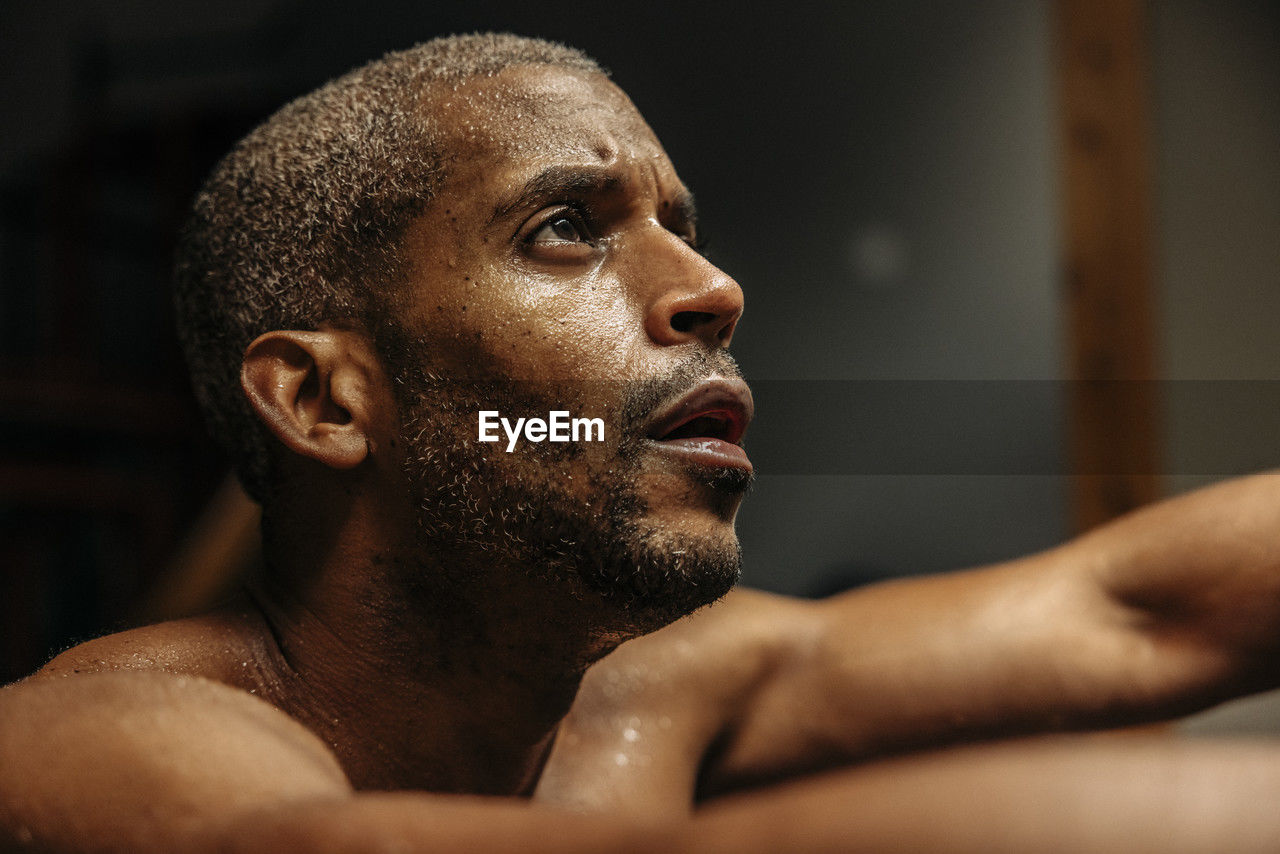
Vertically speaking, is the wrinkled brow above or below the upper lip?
above

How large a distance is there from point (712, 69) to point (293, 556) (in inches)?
20.4

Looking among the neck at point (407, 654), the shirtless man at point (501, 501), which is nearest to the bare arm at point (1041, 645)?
the shirtless man at point (501, 501)

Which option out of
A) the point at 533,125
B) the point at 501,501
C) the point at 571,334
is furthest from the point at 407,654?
the point at 533,125

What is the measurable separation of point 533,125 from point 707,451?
0.81 ft

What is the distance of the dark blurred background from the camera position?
0.85 m

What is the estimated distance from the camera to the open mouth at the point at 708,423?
0.62 meters

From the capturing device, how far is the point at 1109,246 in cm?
128

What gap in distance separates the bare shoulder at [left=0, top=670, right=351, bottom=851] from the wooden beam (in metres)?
1.03

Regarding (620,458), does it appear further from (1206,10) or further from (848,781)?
(1206,10)

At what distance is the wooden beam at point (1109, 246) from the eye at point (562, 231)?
77cm

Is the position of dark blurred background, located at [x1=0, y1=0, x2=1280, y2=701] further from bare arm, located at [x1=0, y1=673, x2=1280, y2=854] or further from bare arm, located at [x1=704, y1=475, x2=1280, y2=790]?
bare arm, located at [x1=0, y1=673, x2=1280, y2=854]

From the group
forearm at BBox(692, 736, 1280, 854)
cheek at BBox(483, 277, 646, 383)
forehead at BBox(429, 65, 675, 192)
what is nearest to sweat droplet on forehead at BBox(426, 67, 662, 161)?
forehead at BBox(429, 65, 675, 192)

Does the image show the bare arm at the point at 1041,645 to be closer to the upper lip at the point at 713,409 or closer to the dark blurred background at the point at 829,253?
the dark blurred background at the point at 829,253

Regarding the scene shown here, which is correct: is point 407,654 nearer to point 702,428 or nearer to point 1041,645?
point 702,428
